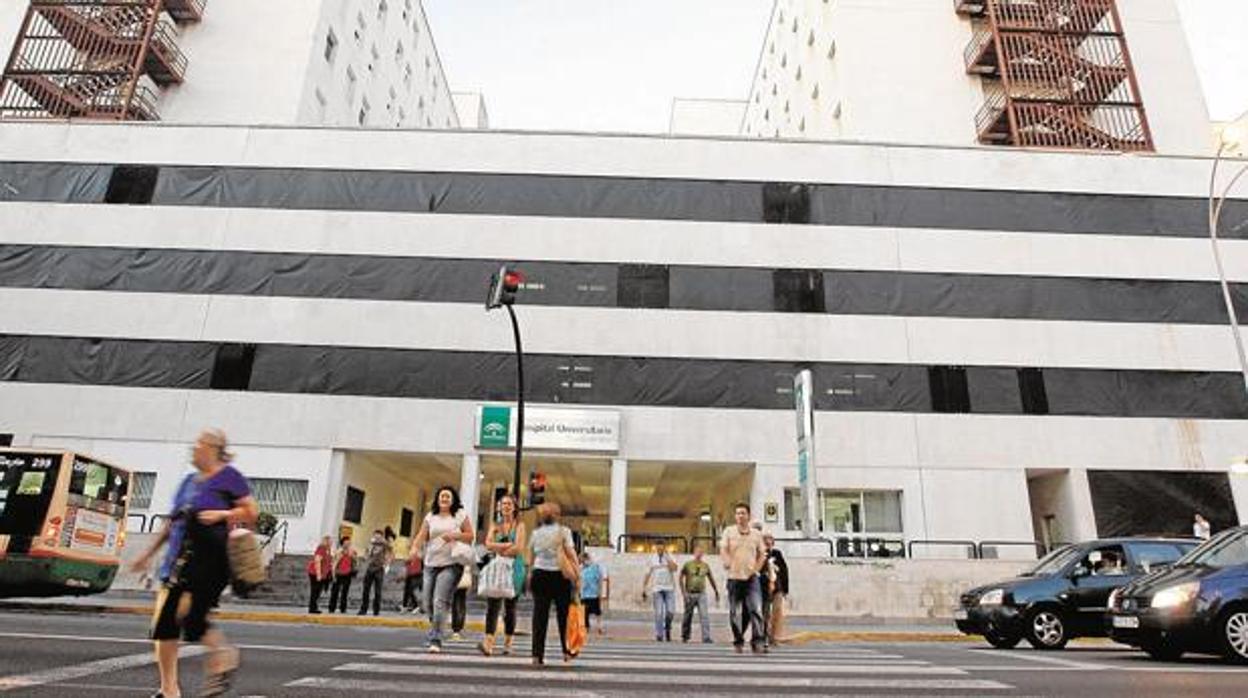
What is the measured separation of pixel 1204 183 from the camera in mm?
25781

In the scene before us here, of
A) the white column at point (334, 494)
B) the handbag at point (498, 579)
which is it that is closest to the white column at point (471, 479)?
the white column at point (334, 494)

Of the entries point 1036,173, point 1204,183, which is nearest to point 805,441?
point 1036,173

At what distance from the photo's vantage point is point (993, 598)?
11.0 meters

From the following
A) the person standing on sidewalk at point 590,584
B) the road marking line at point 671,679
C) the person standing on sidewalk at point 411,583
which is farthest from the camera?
the person standing on sidewalk at point 411,583

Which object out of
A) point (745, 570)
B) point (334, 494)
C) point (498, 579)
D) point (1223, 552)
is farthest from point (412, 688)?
point (334, 494)

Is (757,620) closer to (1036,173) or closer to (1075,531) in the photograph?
(1075,531)

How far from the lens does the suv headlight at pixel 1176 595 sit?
26.3 ft

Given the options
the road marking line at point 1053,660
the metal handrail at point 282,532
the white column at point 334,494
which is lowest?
the road marking line at point 1053,660

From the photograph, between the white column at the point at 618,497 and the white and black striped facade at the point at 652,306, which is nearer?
the white column at the point at 618,497

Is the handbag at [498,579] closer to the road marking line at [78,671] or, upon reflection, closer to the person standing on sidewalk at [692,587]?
the road marking line at [78,671]

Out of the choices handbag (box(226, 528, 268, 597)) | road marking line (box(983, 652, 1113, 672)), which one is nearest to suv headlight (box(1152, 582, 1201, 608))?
road marking line (box(983, 652, 1113, 672))

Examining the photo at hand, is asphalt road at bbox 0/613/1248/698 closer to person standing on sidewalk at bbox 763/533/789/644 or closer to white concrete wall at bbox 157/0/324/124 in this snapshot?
person standing on sidewalk at bbox 763/533/789/644

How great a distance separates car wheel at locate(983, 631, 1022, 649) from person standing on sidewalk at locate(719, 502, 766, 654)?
3910mm

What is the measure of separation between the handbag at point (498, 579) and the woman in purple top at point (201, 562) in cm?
380
